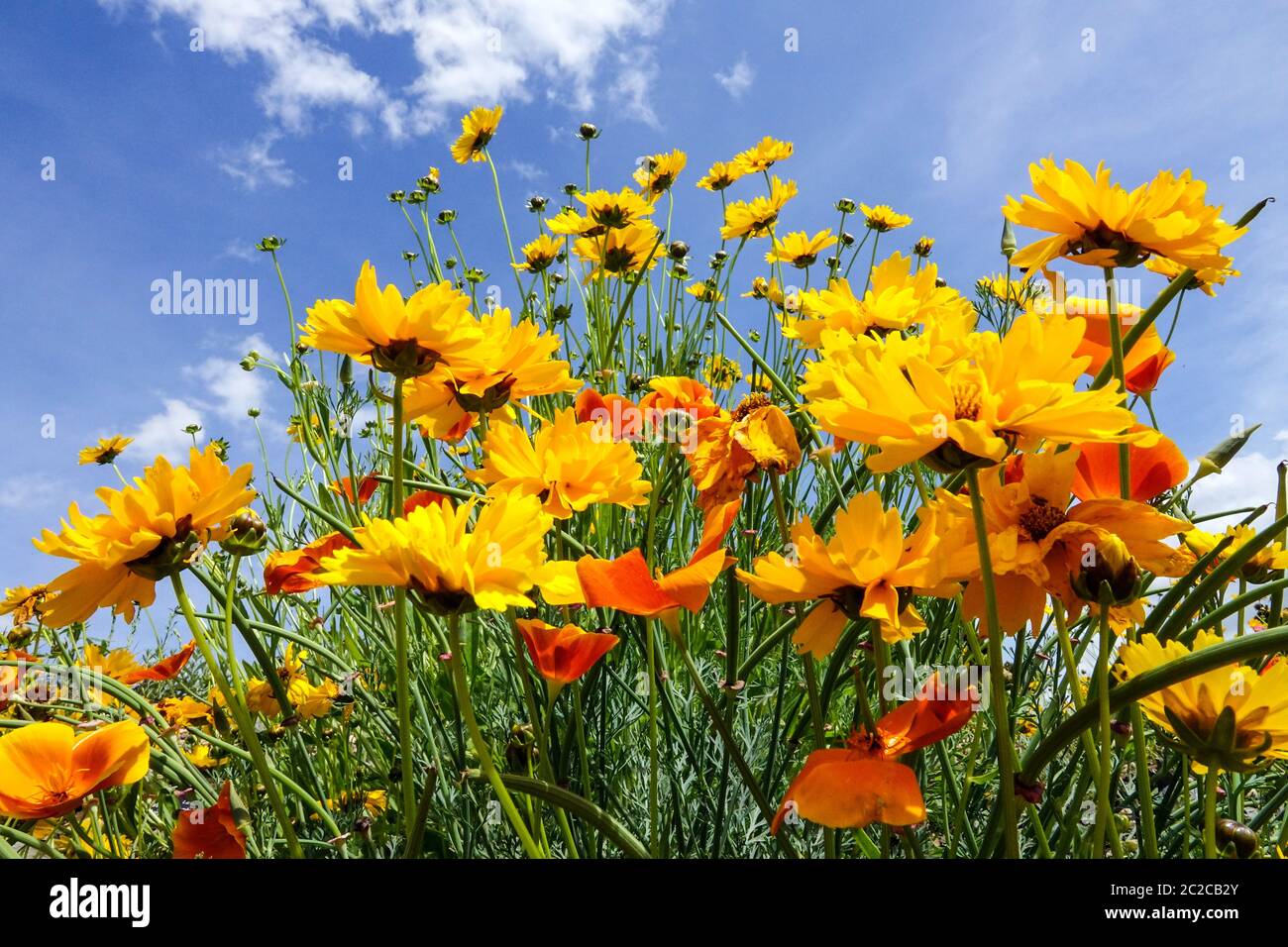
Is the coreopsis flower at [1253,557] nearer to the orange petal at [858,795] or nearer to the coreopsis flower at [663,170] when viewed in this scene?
the orange petal at [858,795]

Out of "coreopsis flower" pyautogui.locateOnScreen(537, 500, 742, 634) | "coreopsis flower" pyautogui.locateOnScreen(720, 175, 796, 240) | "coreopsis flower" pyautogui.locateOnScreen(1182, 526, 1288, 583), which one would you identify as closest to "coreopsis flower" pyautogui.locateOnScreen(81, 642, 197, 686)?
"coreopsis flower" pyautogui.locateOnScreen(537, 500, 742, 634)

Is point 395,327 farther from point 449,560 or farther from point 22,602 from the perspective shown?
point 22,602

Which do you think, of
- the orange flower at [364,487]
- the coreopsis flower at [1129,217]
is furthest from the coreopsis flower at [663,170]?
the coreopsis flower at [1129,217]

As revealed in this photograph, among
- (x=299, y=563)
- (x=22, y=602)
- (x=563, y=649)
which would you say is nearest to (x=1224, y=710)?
(x=563, y=649)

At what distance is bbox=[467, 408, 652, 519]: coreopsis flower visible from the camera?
0.62m

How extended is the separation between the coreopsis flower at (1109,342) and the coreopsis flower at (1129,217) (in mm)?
48

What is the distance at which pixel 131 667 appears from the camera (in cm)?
122

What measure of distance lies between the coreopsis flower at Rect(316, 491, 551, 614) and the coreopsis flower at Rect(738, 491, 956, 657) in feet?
→ 0.42

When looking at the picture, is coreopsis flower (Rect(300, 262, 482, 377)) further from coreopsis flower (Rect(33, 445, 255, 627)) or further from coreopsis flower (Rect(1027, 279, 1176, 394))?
coreopsis flower (Rect(1027, 279, 1176, 394))

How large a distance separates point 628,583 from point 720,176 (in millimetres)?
1788

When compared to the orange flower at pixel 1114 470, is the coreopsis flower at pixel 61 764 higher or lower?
lower

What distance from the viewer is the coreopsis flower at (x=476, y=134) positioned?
1.88 m
